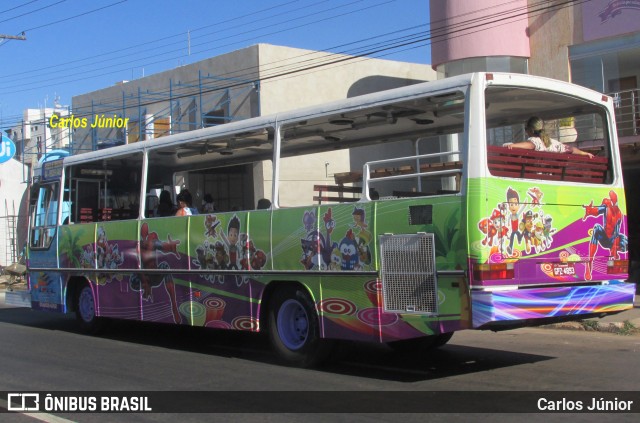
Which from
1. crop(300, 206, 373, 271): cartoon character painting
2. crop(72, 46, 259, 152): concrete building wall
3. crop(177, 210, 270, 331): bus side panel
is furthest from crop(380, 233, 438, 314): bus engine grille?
crop(72, 46, 259, 152): concrete building wall

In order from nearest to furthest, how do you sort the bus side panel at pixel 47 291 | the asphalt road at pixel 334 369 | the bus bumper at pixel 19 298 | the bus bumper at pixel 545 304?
the bus bumper at pixel 545 304
the asphalt road at pixel 334 369
the bus side panel at pixel 47 291
the bus bumper at pixel 19 298

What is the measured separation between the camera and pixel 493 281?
23.8 ft

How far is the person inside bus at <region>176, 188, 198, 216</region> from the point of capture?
11.0 meters

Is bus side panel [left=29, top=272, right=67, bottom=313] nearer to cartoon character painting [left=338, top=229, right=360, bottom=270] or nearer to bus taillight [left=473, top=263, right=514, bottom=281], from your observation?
cartoon character painting [left=338, top=229, right=360, bottom=270]

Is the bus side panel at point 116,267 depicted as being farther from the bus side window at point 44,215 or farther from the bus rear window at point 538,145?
the bus rear window at point 538,145

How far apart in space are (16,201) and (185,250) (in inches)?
1179

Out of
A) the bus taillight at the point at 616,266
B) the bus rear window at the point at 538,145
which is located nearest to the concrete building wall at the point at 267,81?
the bus rear window at the point at 538,145

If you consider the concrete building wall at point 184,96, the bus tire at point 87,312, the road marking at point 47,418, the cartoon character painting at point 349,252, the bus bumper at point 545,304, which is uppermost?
the concrete building wall at point 184,96

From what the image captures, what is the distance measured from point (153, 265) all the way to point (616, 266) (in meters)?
6.58

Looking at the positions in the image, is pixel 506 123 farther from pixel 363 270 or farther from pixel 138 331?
pixel 138 331

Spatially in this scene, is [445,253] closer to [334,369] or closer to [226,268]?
[334,369]

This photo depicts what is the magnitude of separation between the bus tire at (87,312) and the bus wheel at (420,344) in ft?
18.5

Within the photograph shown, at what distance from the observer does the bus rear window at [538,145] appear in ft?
25.5

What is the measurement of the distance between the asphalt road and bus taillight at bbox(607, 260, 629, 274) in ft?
3.70
